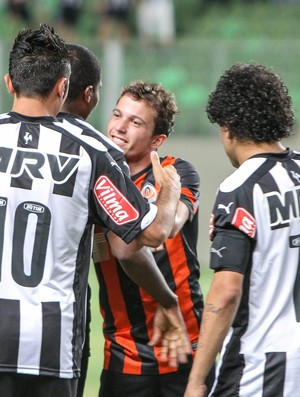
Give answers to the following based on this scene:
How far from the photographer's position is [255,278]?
4320 millimetres

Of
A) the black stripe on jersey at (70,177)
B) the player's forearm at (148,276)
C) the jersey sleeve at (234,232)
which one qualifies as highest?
the black stripe on jersey at (70,177)

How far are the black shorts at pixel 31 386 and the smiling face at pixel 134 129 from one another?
158 centimetres

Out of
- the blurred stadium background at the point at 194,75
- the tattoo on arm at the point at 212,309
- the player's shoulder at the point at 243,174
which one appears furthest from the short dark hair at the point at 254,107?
the blurred stadium background at the point at 194,75

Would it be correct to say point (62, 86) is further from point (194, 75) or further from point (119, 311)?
point (194, 75)

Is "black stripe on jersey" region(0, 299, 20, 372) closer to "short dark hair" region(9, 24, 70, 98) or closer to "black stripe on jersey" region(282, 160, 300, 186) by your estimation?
"short dark hair" region(9, 24, 70, 98)

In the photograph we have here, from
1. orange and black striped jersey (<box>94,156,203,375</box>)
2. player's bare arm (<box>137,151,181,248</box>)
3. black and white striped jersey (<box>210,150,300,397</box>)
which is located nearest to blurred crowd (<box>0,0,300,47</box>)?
orange and black striped jersey (<box>94,156,203,375</box>)

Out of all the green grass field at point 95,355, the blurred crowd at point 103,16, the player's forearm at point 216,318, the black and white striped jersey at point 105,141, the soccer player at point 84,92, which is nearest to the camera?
the player's forearm at point 216,318

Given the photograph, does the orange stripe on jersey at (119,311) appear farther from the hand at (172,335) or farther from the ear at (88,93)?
the ear at (88,93)

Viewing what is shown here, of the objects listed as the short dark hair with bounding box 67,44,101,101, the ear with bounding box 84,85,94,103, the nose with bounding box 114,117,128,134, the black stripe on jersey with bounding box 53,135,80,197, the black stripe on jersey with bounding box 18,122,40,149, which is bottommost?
the black stripe on jersey with bounding box 53,135,80,197

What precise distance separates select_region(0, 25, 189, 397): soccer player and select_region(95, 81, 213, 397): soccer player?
0.79 meters

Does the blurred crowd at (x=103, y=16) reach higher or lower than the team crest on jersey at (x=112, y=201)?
higher

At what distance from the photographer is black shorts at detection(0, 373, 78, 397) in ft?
14.3

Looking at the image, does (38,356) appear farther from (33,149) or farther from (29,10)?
(29,10)

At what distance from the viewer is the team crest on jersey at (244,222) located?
4258 millimetres
